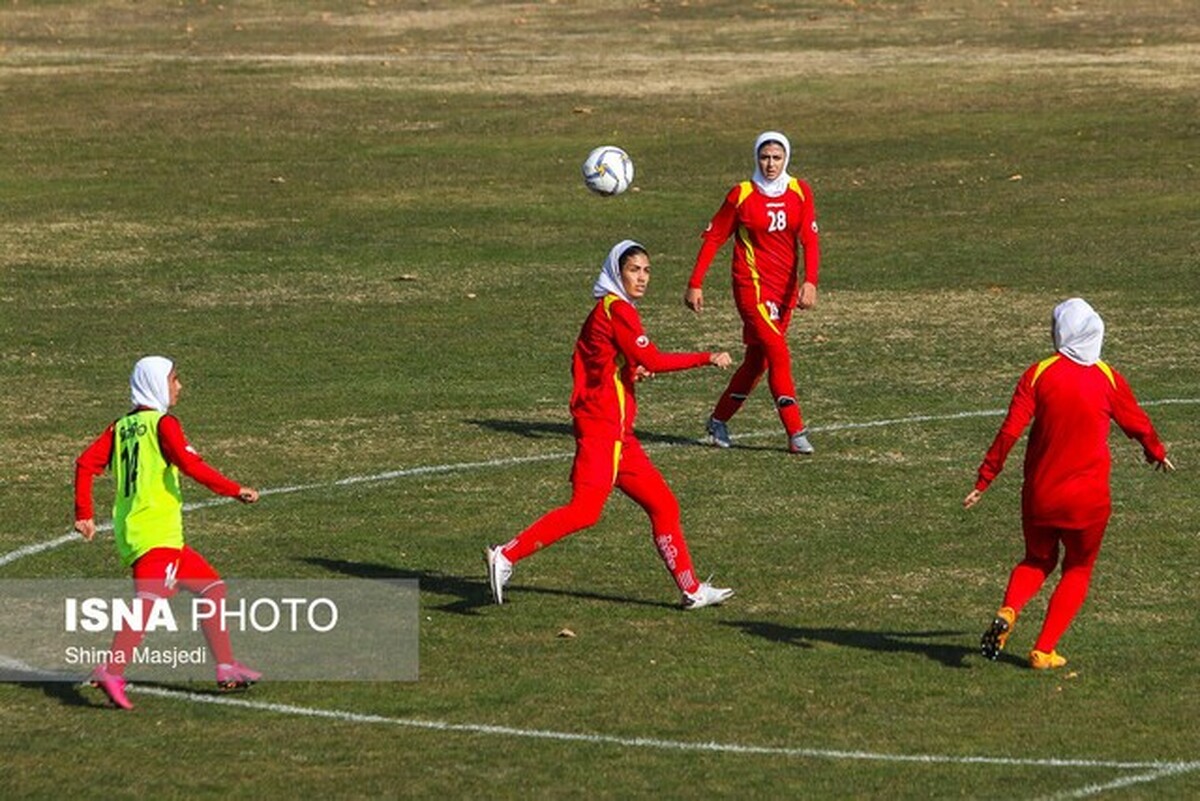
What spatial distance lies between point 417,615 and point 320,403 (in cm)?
730

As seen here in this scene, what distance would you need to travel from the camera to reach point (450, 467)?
1995 cm

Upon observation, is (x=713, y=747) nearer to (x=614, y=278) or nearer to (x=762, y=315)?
(x=614, y=278)

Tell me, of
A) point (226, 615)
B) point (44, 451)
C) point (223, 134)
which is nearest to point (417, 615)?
point (226, 615)

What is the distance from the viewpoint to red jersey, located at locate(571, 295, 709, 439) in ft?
51.0

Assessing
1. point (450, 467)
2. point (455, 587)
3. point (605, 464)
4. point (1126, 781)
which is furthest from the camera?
point (450, 467)

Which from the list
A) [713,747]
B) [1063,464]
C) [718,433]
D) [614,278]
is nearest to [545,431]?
[718,433]

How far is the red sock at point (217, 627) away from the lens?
13648 mm

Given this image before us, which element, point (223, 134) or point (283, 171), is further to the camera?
point (223, 134)

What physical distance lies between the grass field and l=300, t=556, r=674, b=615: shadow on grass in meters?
0.04

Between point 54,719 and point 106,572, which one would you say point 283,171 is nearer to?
point 106,572

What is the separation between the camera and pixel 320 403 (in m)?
22.5

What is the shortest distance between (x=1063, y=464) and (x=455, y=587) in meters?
4.23

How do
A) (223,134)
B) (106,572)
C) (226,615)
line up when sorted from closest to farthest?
(226,615)
(106,572)
(223,134)

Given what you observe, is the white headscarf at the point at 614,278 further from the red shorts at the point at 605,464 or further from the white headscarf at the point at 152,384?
the white headscarf at the point at 152,384
